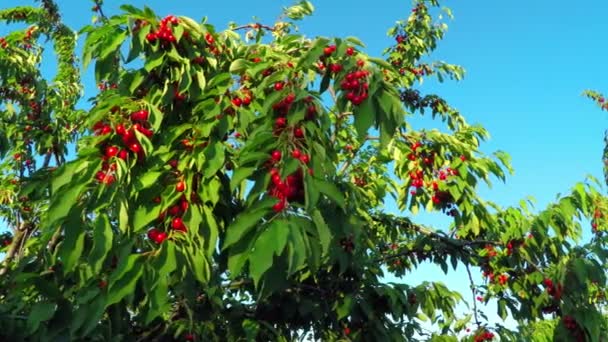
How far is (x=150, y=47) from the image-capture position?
10.3 ft

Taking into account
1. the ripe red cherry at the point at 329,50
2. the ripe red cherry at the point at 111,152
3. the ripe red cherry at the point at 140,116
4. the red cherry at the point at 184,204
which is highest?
the ripe red cherry at the point at 329,50

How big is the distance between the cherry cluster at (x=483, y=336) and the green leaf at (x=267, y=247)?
164 inches

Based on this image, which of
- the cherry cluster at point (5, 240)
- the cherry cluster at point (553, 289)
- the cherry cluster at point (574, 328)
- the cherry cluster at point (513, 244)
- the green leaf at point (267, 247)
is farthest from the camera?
the cherry cluster at point (5, 240)

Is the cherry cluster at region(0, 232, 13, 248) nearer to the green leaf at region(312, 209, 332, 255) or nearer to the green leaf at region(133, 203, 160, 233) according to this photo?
the green leaf at region(133, 203, 160, 233)

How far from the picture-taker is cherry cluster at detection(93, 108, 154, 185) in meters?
2.57

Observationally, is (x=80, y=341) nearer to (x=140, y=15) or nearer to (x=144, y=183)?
(x=144, y=183)

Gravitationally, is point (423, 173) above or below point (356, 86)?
above

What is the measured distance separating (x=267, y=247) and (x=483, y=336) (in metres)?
4.29

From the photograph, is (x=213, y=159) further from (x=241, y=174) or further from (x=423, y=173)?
(x=423, y=173)

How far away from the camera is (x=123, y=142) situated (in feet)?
9.05

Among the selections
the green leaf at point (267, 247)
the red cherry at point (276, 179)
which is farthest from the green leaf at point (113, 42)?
the green leaf at point (267, 247)

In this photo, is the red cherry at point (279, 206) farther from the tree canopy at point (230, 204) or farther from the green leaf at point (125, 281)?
the green leaf at point (125, 281)

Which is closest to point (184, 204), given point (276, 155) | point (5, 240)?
point (276, 155)

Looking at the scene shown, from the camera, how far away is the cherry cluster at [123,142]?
257cm
